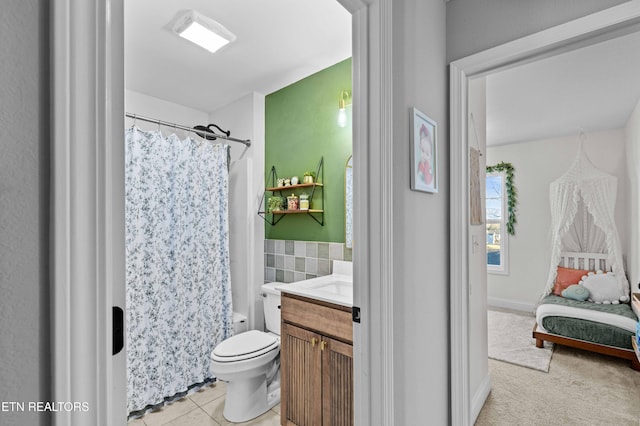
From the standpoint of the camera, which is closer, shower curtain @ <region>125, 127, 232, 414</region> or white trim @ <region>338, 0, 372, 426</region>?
white trim @ <region>338, 0, 372, 426</region>

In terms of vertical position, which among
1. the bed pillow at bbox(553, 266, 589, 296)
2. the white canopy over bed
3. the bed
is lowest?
the bed

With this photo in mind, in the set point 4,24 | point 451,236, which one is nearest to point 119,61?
point 4,24

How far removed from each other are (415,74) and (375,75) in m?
0.31

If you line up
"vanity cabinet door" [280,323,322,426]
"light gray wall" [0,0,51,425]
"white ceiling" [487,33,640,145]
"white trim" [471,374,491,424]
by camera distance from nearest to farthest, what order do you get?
"light gray wall" [0,0,51,425] → "vanity cabinet door" [280,323,322,426] → "white trim" [471,374,491,424] → "white ceiling" [487,33,640,145]

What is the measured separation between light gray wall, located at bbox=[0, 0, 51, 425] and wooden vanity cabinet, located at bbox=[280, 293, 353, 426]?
4.27 ft

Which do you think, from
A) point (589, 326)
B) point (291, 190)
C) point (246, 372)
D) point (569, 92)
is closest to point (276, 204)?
point (291, 190)

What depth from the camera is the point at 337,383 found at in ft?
5.21

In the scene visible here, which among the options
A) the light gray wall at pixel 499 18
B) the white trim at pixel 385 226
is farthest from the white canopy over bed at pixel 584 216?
the white trim at pixel 385 226

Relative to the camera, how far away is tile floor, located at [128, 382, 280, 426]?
202 cm

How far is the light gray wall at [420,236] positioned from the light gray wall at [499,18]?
0.23ft

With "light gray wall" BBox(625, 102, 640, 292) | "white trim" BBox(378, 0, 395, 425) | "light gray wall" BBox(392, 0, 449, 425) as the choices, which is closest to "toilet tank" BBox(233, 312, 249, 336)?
"light gray wall" BBox(392, 0, 449, 425)

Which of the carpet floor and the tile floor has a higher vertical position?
the tile floor

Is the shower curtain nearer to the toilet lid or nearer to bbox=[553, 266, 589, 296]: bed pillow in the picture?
the toilet lid

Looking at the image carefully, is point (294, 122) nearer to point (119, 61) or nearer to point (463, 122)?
point (463, 122)
